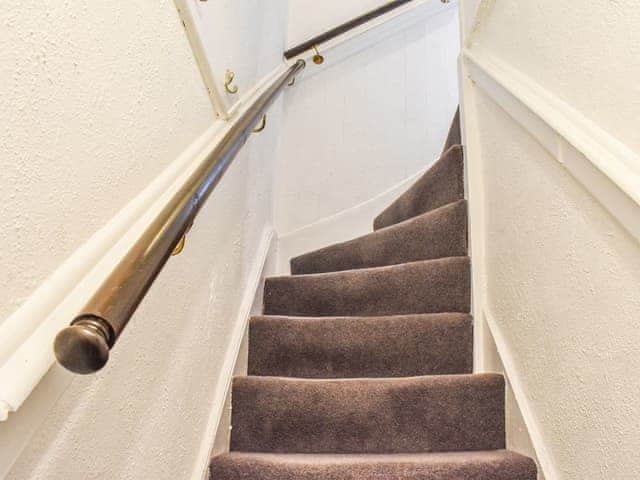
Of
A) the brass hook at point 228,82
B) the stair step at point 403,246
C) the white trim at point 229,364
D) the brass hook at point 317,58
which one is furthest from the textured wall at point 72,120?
the brass hook at point 317,58

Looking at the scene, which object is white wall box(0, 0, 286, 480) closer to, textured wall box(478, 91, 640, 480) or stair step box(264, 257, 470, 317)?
stair step box(264, 257, 470, 317)

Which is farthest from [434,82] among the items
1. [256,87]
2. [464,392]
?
[464,392]

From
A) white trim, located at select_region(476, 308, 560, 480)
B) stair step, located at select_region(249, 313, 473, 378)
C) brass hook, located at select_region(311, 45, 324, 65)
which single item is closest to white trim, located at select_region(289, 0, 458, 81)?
brass hook, located at select_region(311, 45, 324, 65)

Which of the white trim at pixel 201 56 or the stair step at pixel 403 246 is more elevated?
the white trim at pixel 201 56

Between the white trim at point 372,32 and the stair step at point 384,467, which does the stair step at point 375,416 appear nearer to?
the stair step at point 384,467

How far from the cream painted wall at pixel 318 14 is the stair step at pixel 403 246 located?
104cm

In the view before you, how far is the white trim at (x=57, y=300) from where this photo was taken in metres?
0.54

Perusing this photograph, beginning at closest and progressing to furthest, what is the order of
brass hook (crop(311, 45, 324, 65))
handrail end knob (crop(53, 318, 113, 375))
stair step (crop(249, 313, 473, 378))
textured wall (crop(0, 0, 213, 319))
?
handrail end knob (crop(53, 318, 113, 375))
textured wall (crop(0, 0, 213, 319))
stair step (crop(249, 313, 473, 378))
brass hook (crop(311, 45, 324, 65))

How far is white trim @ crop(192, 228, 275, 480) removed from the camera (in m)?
1.32

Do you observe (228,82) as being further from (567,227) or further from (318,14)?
(318,14)

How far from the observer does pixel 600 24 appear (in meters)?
0.95

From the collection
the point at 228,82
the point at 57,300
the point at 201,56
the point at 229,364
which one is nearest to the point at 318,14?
the point at 228,82

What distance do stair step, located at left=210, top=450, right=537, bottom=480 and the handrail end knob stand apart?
2.98ft

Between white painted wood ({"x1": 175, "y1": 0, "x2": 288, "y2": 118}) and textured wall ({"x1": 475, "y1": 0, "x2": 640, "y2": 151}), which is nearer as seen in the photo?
textured wall ({"x1": 475, "y1": 0, "x2": 640, "y2": 151})
